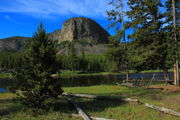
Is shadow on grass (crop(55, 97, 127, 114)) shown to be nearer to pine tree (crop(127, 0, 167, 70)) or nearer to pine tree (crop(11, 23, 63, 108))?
pine tree (crop(11, 23, 63, 108))

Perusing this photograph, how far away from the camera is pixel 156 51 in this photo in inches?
757

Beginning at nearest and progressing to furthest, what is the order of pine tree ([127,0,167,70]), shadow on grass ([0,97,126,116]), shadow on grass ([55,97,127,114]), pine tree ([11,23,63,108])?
pine tree ([11,23,63,108]) → shadow on grass ([0,97,126,116]) → shadow on grass ([55,97,127,114]) → pine tree ([127,0,167,70])

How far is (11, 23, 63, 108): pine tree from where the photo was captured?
916 cm

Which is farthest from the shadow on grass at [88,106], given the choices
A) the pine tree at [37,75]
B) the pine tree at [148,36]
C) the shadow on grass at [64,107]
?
the pine tree at [148,36]

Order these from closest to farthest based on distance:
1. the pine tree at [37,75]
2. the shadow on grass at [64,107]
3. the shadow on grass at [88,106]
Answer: the pine tree at [37,75]
the shadow on grass at [64,107]
the shadow on grass at [88,106]

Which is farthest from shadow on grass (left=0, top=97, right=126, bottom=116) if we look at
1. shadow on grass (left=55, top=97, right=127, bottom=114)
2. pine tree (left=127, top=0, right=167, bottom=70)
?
pine tree (left=127, top=0, right=167, bottom=70)

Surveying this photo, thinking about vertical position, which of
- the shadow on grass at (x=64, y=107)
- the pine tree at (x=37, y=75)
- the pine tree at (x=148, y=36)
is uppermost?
the pine tree at (x=148, y=36)

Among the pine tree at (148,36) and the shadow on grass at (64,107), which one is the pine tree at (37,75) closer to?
the shadow on grass at (64,107)

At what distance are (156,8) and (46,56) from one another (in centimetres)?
1567

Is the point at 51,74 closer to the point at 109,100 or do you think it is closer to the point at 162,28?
the point at 109,100

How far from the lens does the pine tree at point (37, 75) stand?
9164mm

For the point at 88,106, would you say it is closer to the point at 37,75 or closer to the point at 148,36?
the point at 37,75

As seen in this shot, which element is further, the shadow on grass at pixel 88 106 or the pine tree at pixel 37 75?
the shadow on grass at pixel 88 106

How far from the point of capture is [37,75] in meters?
9.20
